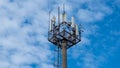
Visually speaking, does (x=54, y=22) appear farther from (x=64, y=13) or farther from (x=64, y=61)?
(x=64, y=61)

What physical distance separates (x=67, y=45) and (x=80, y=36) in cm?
203

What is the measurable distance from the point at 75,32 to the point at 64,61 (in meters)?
4.11

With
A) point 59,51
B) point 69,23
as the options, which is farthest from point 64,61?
point 69,23

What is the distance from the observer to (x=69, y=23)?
Answer: 52062mm

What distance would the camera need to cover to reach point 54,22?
171 feet

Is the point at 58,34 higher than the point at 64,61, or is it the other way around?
the point at 58,34

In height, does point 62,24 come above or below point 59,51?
above

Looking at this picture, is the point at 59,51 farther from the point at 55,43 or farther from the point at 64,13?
the point at 64,13

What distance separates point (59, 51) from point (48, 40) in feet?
6.11

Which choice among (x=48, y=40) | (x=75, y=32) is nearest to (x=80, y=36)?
(x=75, y=32)

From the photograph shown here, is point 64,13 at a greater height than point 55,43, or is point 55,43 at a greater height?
point 64,13

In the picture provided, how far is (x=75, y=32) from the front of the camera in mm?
51906

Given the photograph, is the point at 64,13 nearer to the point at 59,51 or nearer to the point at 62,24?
the point at 62,24

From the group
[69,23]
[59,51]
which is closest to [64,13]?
[69,23]
